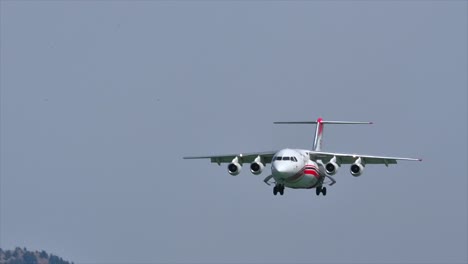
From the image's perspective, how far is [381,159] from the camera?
6150 cm

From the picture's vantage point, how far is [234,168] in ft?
200

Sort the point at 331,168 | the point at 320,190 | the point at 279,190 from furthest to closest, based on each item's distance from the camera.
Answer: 1. the point at 320,190
2. the point at 279,190
3. the point at 331,168

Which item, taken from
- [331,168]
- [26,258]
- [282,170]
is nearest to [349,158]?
[331,168]

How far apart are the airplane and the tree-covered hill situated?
4726 inches

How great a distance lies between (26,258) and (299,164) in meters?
139

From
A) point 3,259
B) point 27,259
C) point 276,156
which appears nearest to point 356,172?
point 276,156

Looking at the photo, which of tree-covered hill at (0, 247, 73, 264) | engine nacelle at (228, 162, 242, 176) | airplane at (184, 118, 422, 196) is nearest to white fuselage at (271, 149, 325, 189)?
airplane at (184, 118, 422, 196)

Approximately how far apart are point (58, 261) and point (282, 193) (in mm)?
125892

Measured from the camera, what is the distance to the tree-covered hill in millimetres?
178150

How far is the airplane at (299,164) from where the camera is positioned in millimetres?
56531

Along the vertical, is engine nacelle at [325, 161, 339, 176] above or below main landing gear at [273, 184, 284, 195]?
above

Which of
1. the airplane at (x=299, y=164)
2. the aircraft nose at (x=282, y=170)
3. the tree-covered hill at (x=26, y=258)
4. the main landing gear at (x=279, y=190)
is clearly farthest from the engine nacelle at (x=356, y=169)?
the tree-covered hill at (x=26, y=258)

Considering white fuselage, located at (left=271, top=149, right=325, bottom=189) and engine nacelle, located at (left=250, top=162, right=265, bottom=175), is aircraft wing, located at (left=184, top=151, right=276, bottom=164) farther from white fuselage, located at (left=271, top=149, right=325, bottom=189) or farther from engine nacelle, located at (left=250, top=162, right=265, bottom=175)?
white fuselage, located at (left=271, top=149, right=325, bottom=189)

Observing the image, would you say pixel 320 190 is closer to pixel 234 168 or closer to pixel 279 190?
pixel 279 190
